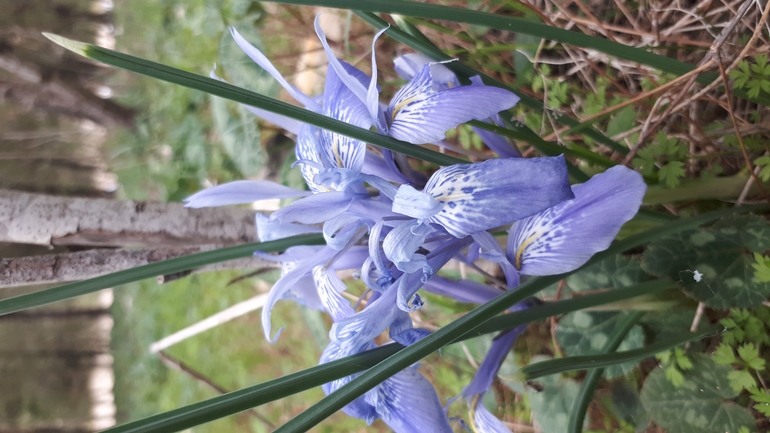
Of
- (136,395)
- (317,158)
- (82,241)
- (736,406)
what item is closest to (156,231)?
(82,241)

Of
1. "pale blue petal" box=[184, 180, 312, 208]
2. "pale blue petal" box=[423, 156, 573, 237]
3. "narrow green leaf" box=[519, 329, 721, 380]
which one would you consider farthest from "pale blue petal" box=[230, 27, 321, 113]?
"narrow green leaf" box=[519, 329, 721, 380]

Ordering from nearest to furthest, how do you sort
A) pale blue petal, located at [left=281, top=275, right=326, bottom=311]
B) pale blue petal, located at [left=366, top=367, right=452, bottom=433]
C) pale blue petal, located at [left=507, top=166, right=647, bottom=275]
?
1. pale blue petal, located at [left=507, top=166, right=647, bottom=275]
2. pale blue petal, located at [left=366, top=367, right=452, bottom=433]
3. pale blue petal, located at [left=281, top=275, right=326, bottom=311]

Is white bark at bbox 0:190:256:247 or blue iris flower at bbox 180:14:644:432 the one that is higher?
blue iris flower at bbox 180:14:644:432

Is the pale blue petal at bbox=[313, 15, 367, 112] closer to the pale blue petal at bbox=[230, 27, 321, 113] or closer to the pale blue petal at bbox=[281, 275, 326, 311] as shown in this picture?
the pale blue petal at bbox=[230, 27, 321, 113]

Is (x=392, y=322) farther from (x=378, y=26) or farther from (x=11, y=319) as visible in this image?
(x=11, y=319)

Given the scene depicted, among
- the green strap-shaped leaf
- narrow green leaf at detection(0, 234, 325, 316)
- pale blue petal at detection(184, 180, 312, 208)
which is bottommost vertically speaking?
narrow green leaf at detection(0, 234, 325, 316)

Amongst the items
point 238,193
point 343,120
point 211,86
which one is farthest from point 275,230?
point 211,86
